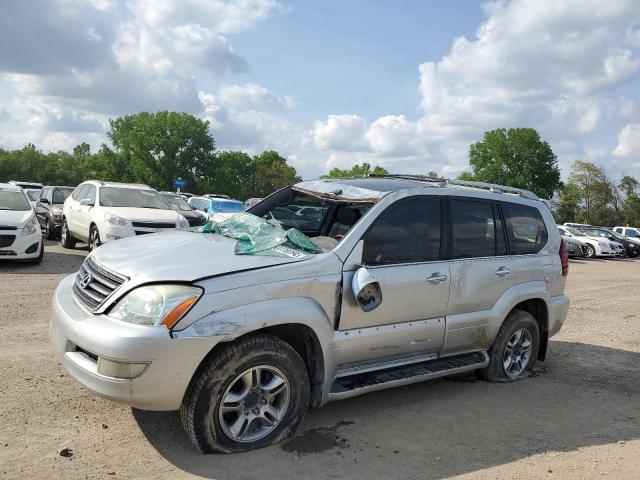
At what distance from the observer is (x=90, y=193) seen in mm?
13117

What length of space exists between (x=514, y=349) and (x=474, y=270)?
1.14 meters

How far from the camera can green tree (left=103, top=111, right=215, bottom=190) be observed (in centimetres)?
8325

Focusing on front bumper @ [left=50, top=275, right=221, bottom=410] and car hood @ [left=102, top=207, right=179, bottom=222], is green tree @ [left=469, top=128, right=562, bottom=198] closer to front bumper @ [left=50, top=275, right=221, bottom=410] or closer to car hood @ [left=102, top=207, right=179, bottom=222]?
car hood @ [left=102, top=207, right=179, bottom=222]

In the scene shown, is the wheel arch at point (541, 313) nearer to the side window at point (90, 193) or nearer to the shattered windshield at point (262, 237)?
the shattered windshield at point (262, 237)

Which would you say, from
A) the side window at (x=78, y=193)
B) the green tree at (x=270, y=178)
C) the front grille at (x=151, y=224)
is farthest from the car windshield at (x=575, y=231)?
the green tree at (x=270, y=178)

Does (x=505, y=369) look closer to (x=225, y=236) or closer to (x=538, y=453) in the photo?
(x=538, y=453)

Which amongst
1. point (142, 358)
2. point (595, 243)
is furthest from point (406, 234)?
point (595, 243)

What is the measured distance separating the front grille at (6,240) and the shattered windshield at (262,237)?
753 centimetres

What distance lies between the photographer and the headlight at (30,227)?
10961 mm

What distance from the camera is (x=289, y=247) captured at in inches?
162

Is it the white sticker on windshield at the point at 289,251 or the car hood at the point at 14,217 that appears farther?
the car hood at the point at 14,217

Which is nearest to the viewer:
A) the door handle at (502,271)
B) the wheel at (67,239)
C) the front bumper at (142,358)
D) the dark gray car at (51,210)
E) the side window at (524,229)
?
the front bumper at (142,358)

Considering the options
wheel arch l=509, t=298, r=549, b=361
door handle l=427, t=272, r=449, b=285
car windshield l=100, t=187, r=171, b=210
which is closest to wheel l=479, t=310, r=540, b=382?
wheel arch l=509, t=298, r=549, b=361

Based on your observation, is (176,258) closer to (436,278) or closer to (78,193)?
(436,278)
